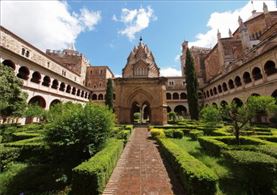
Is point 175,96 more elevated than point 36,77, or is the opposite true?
point 175,96

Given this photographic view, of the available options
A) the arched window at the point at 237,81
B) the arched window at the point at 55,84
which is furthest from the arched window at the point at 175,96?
the arched window at the point at 55,84

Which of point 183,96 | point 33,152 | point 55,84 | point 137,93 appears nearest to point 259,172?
point 33,152

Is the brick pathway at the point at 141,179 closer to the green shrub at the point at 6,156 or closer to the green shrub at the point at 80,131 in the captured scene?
the green shrub at the point at 80,131

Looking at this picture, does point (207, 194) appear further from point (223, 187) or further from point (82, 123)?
point (82, 123)

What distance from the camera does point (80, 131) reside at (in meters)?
7.25

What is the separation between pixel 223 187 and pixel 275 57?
2099cm

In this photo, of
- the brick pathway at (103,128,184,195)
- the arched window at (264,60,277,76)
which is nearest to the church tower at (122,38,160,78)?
the arched window at (264,60,277,76)

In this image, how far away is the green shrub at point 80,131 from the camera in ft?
23.3

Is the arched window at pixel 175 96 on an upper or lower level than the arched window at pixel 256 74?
upper

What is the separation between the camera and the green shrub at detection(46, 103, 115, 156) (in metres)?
7.09

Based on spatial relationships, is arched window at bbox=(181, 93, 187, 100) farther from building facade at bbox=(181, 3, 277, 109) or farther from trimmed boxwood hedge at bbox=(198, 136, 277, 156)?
trimmed boxwood hedge at bbox=(198, 136, 277, 156)

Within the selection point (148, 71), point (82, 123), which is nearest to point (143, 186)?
point (82, 123)

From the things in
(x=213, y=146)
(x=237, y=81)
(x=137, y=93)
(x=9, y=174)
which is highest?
(x=237, y=81)

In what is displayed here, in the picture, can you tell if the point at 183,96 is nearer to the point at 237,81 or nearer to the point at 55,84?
the point at 237,81
